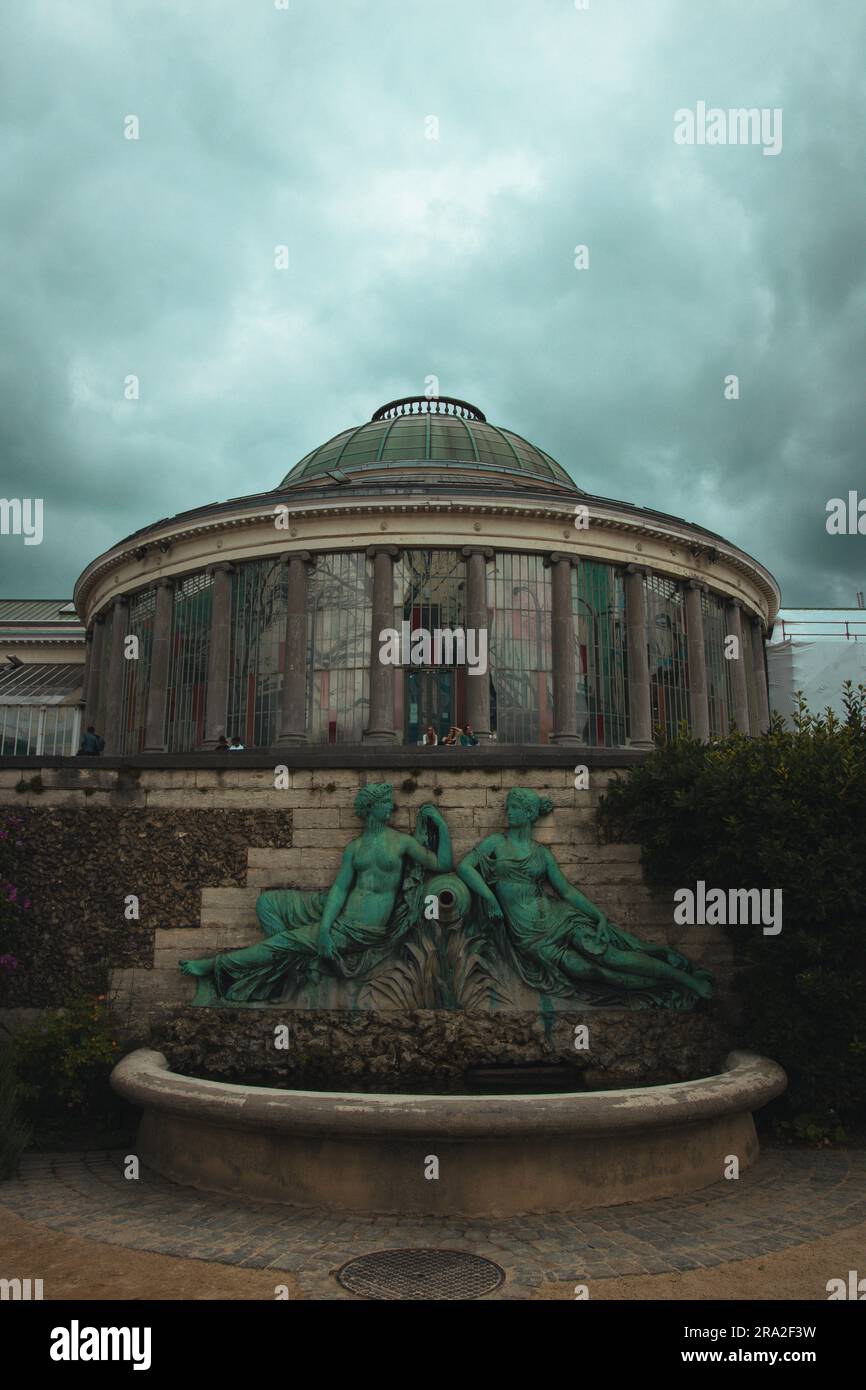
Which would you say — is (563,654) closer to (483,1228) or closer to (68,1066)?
(68,1066)

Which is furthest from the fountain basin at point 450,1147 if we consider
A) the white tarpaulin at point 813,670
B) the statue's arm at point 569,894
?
the white tarpaulin at point 813,670

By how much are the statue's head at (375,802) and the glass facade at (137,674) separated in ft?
70.4

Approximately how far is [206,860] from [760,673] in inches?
1120

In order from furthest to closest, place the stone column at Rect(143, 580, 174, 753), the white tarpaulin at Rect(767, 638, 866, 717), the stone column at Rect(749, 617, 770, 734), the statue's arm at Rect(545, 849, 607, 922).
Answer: the white tarpaulin at Rect(767, 638, 866, 717), the stone column at Rect(749, 617, 770, 734), the stone column at Rect(143, 580, 174, 753), the statue's arm at Rect(545, 849, 607, 922)

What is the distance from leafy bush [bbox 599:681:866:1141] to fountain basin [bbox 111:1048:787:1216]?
224cm

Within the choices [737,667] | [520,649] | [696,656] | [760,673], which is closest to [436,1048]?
[520,649]

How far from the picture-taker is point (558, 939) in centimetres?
1241

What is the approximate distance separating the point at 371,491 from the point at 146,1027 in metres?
19.9

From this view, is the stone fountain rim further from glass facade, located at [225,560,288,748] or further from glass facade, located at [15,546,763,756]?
A: glass facade, located at [225,560,288,748]

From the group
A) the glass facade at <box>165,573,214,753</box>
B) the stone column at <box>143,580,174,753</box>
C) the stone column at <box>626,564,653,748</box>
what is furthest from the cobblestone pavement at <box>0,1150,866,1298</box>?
the stone column at <box>143,580,174,753</box>

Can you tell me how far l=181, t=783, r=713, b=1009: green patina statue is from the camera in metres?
12.3

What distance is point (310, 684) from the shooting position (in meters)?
29.6

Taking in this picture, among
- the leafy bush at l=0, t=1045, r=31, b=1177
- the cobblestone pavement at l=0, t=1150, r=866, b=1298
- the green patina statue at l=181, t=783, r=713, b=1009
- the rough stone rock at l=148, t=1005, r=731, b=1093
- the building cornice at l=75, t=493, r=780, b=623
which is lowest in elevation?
the cobblestone pavement at l=0, t=1150, r=866, b=1298
